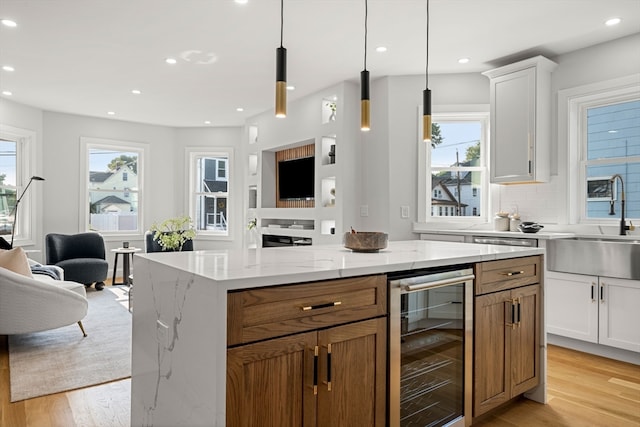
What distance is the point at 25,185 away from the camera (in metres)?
6.38

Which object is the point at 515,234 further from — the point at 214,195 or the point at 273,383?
the point at 214,195

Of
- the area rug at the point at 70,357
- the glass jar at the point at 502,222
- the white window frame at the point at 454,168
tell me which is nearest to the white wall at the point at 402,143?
the white window frame at the point at 454,168

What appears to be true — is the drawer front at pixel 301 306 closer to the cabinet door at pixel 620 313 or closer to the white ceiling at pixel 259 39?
the white ceiling at pixel 259 39

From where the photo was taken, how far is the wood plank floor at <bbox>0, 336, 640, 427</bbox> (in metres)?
2.33

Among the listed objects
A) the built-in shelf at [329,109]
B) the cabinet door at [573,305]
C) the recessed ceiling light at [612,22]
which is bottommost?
the cabinet door at [573,305]

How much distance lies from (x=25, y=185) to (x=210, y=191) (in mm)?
2890

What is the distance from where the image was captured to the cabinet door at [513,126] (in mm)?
4133

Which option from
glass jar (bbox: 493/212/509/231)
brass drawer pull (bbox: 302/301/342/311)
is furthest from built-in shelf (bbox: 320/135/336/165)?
brass drawer pull (bbox: 302/301/342/311)

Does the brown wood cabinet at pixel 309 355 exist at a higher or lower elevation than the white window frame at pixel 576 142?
lower

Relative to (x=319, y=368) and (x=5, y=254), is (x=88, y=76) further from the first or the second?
(x=319, y=368)

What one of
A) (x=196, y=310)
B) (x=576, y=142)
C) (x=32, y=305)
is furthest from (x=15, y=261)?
(x=576, y=142)

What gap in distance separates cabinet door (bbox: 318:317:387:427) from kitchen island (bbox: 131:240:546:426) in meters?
0.23

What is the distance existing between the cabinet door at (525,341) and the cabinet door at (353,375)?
42.0 inches

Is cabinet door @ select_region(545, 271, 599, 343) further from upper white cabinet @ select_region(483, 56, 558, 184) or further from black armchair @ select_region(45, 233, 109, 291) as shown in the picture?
black armchair @ select_region(45, 233, 109, 291)
